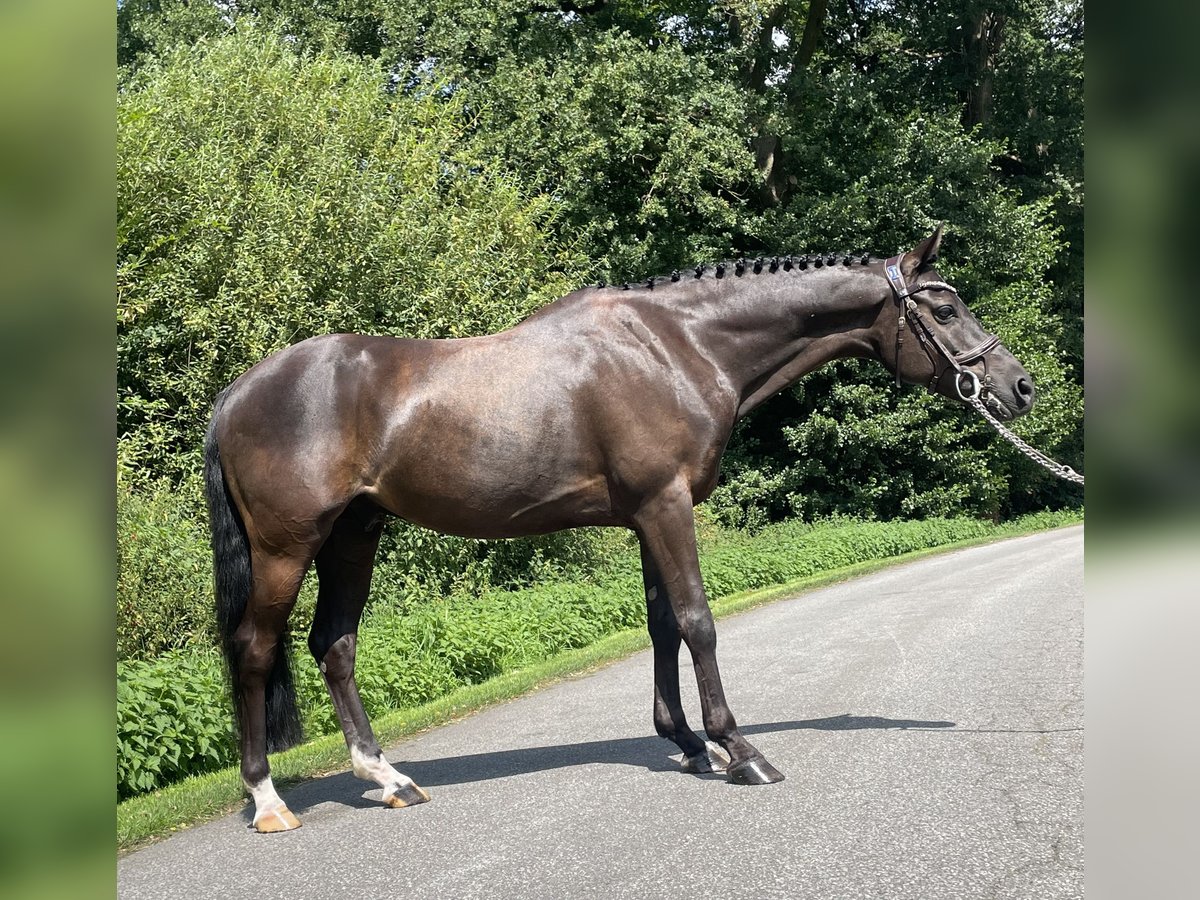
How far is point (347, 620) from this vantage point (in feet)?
19.7

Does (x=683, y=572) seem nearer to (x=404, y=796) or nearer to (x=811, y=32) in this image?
(x=404, y=796)

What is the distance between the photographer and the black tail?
564 cm

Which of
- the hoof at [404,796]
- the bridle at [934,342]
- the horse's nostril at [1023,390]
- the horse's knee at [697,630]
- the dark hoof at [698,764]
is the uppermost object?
the bridle at [934,342]

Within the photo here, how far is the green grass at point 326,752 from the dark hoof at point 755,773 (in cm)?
256

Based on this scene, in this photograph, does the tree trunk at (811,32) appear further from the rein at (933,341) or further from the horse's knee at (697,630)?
the horse's knee at (697,630)

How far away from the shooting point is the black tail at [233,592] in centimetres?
564

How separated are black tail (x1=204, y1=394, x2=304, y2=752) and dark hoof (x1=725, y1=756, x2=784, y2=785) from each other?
2.28 meters

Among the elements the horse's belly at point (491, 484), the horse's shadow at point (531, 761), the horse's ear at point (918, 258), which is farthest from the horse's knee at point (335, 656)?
the horse's ear at point (918, 258)

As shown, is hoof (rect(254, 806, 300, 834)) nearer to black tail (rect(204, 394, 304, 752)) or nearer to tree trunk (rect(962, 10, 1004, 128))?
black tail (rect(204, 394, 304, 752))

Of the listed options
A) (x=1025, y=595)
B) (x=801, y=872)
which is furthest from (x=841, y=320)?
(x=1025, y=595)

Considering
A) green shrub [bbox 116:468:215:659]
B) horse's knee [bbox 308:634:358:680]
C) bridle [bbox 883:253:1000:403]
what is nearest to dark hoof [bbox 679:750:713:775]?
horse's knee [bbox 308:634:358:680]

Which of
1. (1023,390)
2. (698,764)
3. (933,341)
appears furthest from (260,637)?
(1023,390)

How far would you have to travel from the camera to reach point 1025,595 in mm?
13250
